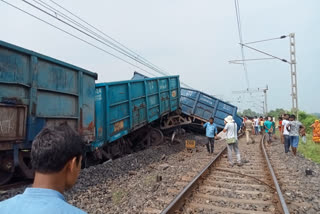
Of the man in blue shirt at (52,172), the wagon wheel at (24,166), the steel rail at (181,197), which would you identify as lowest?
the steel rail at (181,197)

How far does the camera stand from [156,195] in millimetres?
4445

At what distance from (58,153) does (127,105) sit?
273 inches

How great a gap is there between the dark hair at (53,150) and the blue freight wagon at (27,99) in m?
3.55

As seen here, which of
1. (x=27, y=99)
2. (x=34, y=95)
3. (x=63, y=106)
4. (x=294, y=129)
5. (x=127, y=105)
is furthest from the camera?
(x=294, y=129)

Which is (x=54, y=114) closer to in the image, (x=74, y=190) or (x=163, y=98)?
(x=74, y=190)

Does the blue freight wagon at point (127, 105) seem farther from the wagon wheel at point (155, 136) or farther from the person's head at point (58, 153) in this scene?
the person's head at point (58, 153)

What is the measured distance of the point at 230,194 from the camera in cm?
460

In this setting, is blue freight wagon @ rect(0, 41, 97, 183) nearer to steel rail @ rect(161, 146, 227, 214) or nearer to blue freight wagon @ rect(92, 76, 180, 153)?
blue freight wagon @ rect(92, 76, 180, 153)

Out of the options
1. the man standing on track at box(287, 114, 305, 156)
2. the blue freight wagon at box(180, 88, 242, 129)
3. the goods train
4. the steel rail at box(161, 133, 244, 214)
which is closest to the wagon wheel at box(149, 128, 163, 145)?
the goods train

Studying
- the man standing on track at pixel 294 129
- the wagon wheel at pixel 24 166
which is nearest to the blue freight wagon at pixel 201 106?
the man standing on track at pixel 294 129

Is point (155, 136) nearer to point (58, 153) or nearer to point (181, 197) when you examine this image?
point (181, 197)

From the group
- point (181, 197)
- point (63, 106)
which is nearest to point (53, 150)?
point (181, 197)

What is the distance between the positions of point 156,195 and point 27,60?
3.48 metres

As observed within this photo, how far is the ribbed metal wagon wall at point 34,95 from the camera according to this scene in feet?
13.6
